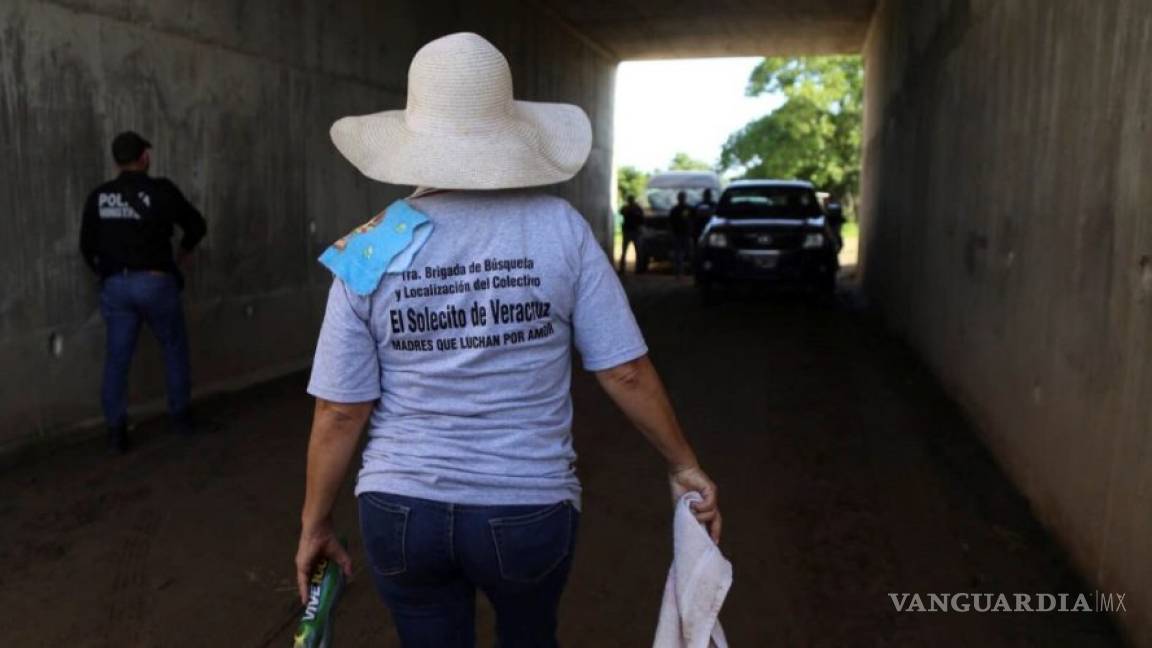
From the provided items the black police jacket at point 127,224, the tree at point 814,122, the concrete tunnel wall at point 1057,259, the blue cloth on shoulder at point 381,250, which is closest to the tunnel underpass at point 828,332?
the concrete tunnel wall at point 1057,259

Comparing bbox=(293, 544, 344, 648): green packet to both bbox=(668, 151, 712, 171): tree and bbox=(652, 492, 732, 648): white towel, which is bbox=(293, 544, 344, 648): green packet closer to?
bbox=(652, 492, 732, 648): white towel

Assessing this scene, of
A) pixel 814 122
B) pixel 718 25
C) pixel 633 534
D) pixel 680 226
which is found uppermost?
pixel 814 122

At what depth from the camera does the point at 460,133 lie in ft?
7.20

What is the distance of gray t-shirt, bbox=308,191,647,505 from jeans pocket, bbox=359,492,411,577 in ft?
0.11

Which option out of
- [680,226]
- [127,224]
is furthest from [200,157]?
[680,226]

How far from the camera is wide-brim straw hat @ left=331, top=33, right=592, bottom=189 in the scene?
2156mm

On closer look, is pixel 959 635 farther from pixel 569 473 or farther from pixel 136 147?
pixel 136 147

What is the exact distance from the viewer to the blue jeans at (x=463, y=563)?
6.93 feet

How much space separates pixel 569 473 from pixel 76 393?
529 centimetres

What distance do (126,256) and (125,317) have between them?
1.23ft

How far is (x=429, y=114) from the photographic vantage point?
2215 mm

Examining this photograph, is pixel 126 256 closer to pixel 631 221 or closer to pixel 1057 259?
pixel 1057 259

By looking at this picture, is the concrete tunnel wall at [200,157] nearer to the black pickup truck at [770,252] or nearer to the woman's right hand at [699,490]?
→ the black pickup truck at [770,252]

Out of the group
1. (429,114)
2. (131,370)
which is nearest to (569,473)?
(429,114)
